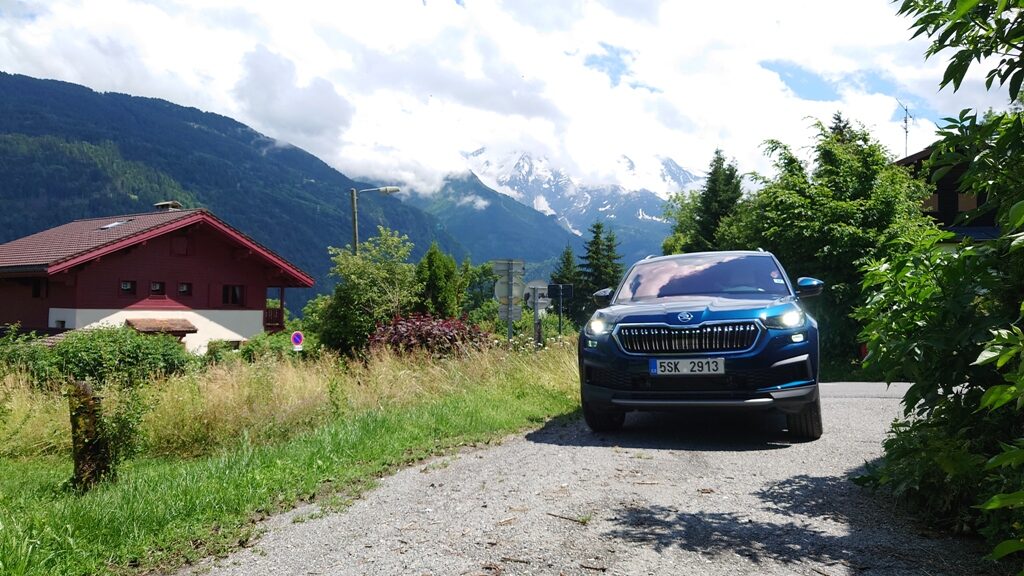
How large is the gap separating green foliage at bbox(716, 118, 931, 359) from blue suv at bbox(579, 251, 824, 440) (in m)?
11.5

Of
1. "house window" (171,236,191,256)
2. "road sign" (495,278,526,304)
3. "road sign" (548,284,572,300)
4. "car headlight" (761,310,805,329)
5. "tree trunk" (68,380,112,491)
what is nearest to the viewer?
"tree trunk" (68,380,112,491)

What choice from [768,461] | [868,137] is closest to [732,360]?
[768,461]

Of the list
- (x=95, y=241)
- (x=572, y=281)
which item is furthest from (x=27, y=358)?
(x=572, y=281)

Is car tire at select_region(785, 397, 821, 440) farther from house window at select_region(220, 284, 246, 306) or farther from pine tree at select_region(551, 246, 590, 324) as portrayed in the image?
pine tree at select_region(551, 246, 590, 324)

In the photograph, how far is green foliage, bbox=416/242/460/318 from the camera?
1610 inches

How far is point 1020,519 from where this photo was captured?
3156mm

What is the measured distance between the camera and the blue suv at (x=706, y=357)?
6293 millimetres

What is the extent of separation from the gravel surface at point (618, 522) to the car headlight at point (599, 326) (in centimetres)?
111

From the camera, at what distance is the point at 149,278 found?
35250mm

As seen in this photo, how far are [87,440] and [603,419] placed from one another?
449cm

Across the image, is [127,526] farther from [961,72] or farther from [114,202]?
[114,202]

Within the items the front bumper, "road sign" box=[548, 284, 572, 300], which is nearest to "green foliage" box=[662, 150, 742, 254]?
"road sign" box=[548, 284, 572, 300]

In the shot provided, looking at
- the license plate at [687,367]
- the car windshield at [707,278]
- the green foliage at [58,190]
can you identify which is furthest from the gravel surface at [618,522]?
the green foliage at [58,190]

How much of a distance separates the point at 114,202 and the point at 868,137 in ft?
659
